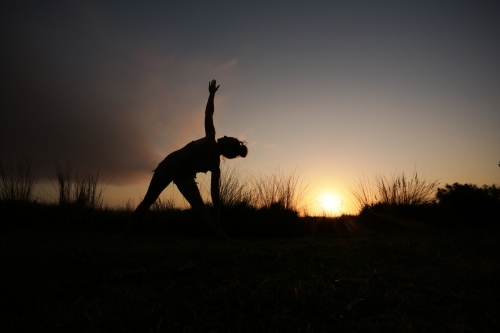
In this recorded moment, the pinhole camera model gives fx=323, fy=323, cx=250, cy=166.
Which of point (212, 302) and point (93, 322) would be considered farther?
point (212, 302)

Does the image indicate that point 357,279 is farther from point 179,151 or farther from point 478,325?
point 179,151

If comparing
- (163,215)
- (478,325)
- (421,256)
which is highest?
(163,215)

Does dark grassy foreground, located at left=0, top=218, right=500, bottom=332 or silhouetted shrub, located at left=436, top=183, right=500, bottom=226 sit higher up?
silhouetted shrub, located at left=436, top=183, right=500, bottom=226

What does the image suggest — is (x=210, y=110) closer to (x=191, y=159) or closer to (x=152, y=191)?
(x=191, y=159)

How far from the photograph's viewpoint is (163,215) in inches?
251

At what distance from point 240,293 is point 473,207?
24.9 feet

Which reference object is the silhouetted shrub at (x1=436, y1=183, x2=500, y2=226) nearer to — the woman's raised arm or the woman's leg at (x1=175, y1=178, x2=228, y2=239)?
the woman's leg at (x1=175, y1=178, x2=228, y2=239)

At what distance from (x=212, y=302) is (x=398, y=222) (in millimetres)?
6821

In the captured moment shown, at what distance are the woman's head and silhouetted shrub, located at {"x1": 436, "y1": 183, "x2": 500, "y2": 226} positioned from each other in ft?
18.6

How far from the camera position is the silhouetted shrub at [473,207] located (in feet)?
23.7

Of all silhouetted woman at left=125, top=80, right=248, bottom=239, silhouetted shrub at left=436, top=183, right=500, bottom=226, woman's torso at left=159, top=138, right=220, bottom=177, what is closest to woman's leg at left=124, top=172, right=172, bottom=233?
silhouetted woman at left=125, top=80, right=248, bottom=239

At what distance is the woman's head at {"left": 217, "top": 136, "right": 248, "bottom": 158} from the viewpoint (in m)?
4.30

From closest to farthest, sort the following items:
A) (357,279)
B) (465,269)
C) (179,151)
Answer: (357,279) < (465,269) < (179,151)

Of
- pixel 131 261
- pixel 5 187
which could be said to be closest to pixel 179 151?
pixel 131 261
